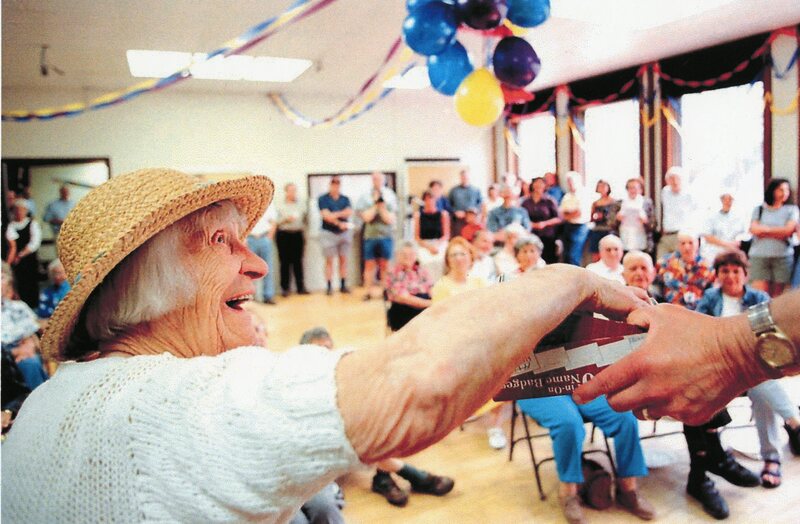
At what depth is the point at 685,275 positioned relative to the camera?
4344 mm

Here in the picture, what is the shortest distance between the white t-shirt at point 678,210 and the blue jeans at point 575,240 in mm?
1064

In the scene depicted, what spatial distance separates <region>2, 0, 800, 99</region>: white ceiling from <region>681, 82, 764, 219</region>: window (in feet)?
A: 2.37

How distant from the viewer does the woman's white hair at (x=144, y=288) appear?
90 cm

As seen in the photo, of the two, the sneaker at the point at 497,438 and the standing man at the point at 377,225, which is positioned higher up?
the standing man at the point at 377,225

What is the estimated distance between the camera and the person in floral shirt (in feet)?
14.0

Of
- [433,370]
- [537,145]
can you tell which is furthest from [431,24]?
[537,145]

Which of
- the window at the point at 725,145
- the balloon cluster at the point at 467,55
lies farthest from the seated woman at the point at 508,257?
the window at the point at 725,145

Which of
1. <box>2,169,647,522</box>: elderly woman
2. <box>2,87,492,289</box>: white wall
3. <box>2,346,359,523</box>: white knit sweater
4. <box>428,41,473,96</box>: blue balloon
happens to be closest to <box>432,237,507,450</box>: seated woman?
<box>428,41,473,96</box>: blue balloon

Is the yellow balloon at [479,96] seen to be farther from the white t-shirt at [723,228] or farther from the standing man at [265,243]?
the standing man at [265,243]

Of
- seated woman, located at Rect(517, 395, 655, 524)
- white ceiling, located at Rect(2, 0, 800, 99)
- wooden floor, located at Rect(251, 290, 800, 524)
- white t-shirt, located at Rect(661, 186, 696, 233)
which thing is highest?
white ceiling, located at Rect(2, 0, 800, 99)

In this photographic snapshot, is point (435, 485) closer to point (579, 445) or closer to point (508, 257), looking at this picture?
point (579, 445)

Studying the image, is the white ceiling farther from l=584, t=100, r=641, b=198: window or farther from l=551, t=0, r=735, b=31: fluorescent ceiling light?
l=584, t=100, r=641, b=198: window

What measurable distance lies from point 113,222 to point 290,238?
Answer: 28.6 feet

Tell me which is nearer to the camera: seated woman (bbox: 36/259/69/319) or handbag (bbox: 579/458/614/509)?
handbag (bbox: 579/458/614/509)
